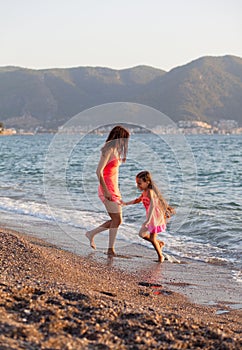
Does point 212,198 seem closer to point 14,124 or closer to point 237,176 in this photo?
point 237,176

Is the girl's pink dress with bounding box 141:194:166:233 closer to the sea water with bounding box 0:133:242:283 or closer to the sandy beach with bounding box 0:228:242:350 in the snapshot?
the sea water with bounding box 0:133:242:283

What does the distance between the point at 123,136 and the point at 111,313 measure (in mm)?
4351

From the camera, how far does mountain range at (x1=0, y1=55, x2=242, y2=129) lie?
363 feet

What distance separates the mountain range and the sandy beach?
90049mm

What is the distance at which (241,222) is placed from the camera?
44.6 feet

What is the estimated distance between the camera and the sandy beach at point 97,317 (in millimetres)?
4207

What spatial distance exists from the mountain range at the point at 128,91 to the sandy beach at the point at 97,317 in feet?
295

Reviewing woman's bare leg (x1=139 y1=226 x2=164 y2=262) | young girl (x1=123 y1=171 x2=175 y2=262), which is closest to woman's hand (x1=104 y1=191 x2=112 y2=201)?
young girl (x1=123 y1=171 x2=175 y2=262)

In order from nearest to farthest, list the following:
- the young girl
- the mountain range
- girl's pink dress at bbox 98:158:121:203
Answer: girl's pink dress at bbox 98:158:121:203, the young girl, the mountain range

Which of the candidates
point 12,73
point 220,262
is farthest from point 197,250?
point 12,73

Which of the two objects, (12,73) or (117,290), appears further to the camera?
(12,73)

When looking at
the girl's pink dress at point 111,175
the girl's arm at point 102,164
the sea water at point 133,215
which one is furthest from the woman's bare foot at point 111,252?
the girl's arm at point 102,164

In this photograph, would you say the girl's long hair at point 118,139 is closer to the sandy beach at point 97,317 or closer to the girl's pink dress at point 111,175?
the girl's pink dress at point 111,175

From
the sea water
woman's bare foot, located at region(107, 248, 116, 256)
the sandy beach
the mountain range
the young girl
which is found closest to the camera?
the sandy beach
